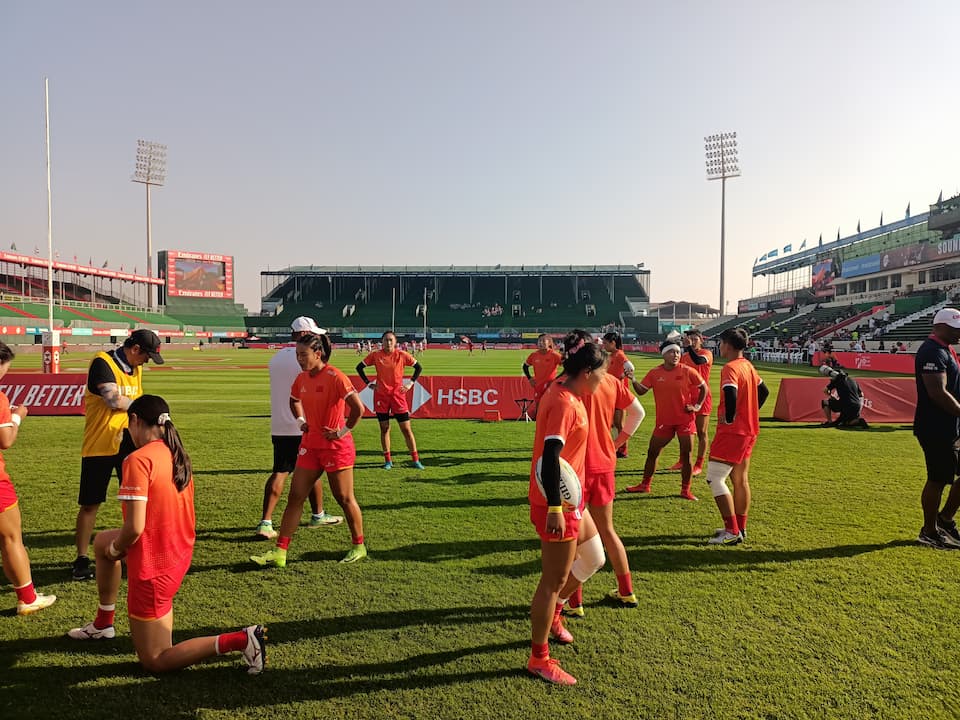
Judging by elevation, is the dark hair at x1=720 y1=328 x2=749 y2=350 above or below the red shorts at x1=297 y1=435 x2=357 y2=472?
above

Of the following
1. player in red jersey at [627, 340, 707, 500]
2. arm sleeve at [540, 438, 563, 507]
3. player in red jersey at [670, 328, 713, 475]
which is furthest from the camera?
player in red jersey at [670, 328, 713, 475]

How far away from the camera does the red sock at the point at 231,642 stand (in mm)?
3293

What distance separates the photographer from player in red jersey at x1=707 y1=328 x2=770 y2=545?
18.5 feet

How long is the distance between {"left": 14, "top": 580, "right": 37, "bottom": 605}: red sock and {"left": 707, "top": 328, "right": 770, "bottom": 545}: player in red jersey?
600 cm

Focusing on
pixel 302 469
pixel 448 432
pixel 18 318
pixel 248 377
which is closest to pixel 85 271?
pixel 18 318

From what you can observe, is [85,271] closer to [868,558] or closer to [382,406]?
Answer: [382,406]

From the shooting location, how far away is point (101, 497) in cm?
493

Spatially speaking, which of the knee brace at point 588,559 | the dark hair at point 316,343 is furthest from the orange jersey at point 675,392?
the dark hair at point 316,343

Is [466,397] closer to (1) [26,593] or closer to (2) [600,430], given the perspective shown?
(2) [600,430]

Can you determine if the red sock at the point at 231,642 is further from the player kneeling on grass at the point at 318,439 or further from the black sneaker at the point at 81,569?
the black sneaker at the point at 81,569

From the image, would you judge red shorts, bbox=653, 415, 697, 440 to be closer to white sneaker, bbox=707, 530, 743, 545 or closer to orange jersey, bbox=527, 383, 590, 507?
white sneaker, bbox=707, 530, 743, 545

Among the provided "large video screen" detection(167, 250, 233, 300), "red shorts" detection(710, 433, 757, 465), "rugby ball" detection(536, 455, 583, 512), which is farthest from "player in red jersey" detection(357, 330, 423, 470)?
"large video screen" detection(167, 250, 233, 300)

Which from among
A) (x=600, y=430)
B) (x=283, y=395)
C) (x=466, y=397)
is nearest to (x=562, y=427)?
(x=600, y=430)

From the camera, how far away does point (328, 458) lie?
5102 millimetres
